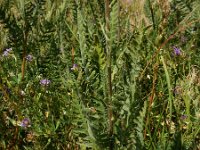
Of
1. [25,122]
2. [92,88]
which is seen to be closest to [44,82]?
[25,122]

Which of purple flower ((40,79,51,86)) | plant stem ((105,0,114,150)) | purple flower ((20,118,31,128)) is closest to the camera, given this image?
plant stem ((105,0,114,150))

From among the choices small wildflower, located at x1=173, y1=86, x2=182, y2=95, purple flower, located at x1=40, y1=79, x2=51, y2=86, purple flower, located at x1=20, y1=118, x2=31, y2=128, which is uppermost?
purple flower, located at x1=40, y1=79, x2=51, y2=86

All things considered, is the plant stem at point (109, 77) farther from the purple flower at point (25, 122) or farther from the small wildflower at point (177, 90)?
the small wildflower at point (177, 90)

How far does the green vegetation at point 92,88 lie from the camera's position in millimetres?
1128

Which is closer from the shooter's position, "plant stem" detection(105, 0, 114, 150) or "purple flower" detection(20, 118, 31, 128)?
"plant stem" detection(105, 0, 114, 150)

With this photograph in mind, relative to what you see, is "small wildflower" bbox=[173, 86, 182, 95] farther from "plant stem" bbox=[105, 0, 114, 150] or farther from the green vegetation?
"plant stem" bbox=[105, 0, 114, 150]

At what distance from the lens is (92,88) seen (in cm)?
126

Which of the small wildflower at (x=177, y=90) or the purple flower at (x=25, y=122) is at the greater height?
the small wildflower at (x=177, y=90)

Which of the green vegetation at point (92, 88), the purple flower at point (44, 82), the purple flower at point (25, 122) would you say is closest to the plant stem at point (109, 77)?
the green vegetation at point (92, 88)

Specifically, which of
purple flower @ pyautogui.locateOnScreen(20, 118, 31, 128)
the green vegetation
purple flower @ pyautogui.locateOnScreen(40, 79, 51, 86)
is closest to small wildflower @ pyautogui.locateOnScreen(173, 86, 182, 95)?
the green vegetation

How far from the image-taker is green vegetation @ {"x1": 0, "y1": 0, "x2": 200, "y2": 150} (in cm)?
113

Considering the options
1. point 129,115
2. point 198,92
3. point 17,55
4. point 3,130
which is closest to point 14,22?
point 17,55

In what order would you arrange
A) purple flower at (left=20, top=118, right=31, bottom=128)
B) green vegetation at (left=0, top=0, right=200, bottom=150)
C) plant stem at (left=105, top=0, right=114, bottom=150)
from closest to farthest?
plant stem at (left=105, top=0, right=114, bottom=150)
green vegetation at (left=0, top=0, right=200, bottom=150)
purple flower at (left=20, top=118, right=31, bottom=128)

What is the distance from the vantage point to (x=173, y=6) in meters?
2.69
